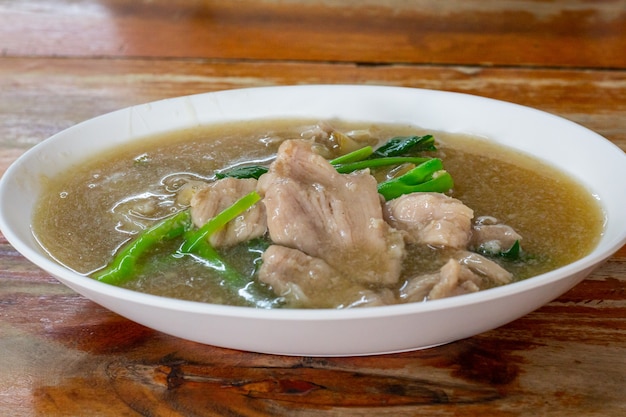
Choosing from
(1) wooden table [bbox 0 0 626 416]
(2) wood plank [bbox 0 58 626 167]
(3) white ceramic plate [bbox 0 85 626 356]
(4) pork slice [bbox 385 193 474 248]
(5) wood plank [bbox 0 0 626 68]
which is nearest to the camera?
(3) white ceramic plate [bbox 0 85 626 356]

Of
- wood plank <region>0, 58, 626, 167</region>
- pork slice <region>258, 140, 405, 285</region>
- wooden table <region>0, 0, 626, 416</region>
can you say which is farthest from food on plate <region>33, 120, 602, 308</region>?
wood plank <region>0, 58, 626, 167</region>

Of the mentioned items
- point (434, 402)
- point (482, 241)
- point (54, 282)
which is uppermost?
point (482, 241)

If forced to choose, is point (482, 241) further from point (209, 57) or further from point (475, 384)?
point (209, 57)

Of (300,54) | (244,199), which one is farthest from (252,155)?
(300,54)

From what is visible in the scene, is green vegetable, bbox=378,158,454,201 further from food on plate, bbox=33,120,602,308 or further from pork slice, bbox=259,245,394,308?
pork slice, bbox=259,245,394,308

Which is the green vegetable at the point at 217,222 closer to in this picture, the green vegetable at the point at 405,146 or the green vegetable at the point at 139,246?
the green vegetable at the point at 139,246

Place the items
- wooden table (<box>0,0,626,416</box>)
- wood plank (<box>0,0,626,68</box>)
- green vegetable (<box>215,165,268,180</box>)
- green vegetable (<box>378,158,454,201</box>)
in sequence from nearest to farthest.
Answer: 1. wooden table (<box>0,0,626,416</box>)
2. green vegetable (<box>378,158,454,201</box>)
3. green vegetable (<box>215,165,268,180</box>)
4. wood plank (<box>0,0,626,68</box>)
